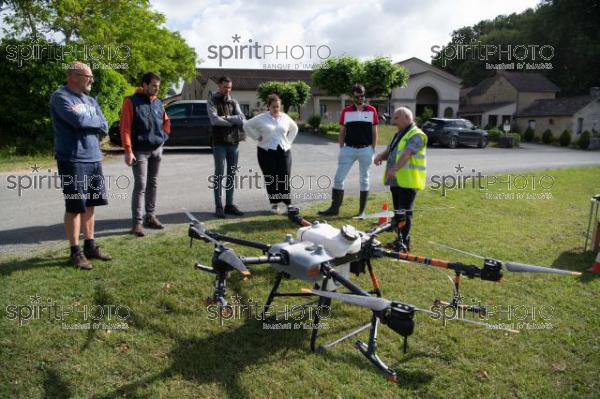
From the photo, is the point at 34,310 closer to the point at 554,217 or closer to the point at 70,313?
the point at 70,313

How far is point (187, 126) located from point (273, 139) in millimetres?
10298

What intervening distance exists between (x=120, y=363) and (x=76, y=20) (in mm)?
17265

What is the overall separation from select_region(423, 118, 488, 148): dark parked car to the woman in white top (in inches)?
779

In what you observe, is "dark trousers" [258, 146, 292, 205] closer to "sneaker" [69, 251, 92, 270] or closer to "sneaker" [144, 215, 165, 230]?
"sneaker" [144, 215, 165, 230]

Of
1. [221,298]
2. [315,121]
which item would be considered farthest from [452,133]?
[221,298]

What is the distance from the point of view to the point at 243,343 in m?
3.85

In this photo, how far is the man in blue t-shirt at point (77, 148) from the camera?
176 inches

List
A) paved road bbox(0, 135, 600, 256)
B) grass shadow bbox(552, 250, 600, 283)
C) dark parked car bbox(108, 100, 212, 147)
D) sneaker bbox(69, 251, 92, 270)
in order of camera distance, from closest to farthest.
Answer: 1. sneaker bbox(69, 251, 92, 270)
2. grass shadow bbox(552, 250, 600, 283)
3. paved road bbox(0, 135, 600, 256)
4. dark parked car bbox(108, 100, 212, 147)

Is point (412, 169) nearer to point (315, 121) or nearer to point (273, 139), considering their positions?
point (273, 139)

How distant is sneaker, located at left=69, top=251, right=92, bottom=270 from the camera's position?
475 centimetres

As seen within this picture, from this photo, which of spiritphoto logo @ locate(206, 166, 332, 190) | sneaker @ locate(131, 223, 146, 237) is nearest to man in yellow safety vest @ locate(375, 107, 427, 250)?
spiritphoto logo @ locate(206, 166, 332, 190)

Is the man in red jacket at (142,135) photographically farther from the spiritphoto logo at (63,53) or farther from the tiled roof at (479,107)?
the tiled roof at (479,107)

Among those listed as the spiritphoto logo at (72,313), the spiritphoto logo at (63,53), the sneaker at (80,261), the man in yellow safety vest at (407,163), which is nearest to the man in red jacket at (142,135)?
the sneaker at (80,261)

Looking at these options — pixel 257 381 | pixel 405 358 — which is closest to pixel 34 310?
pixel 257 381
